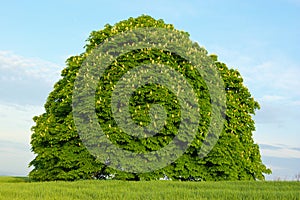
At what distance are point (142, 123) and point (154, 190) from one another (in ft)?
15.4

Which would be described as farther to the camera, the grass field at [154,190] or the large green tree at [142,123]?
the large green tree at [142,123]

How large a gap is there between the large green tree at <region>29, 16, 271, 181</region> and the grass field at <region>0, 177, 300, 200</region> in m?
3.08

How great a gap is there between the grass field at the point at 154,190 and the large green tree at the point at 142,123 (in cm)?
308

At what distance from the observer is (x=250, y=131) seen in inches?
872

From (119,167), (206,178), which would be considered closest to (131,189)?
(119,167)

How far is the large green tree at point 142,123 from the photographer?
18.9 m

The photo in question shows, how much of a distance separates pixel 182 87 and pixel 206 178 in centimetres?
426

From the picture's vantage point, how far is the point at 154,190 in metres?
14.2

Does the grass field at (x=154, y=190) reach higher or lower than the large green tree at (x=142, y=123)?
lower

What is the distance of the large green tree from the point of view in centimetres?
1892

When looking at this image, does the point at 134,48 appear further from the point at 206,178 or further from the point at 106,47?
the point at 206,178

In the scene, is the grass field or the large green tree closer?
the grass field

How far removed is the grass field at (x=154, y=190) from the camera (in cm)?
1312

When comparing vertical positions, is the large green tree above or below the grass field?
above
